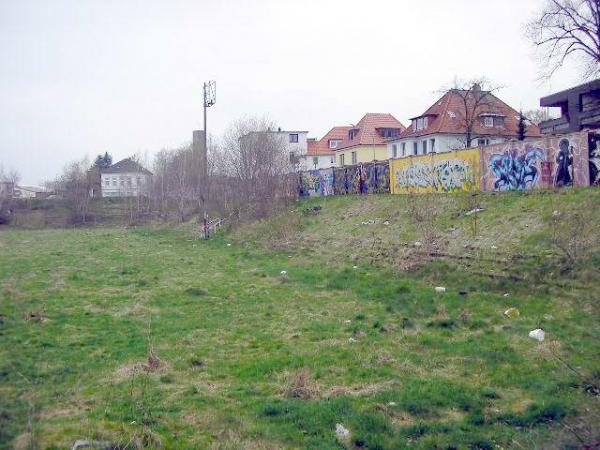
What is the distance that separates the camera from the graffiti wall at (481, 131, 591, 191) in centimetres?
1766

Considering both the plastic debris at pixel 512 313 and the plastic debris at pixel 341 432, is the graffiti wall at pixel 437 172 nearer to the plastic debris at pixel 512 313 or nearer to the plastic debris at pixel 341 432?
the plastic debris at pixel 512 313

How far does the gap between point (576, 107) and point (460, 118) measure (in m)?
14.3

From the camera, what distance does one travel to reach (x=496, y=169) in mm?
21234

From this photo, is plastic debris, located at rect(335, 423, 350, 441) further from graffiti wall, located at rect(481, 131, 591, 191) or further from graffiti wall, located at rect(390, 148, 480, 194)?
graffiti wall, located at rect(390, 148, 480, 194)

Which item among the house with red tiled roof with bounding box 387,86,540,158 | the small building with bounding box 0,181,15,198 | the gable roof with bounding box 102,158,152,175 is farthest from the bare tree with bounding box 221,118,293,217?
the gable roof with bounding box 102,158,152,175

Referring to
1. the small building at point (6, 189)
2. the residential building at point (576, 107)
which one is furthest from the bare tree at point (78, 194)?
the residential building at point (576, 107)

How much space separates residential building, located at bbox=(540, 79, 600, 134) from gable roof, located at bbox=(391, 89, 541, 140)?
834 cm

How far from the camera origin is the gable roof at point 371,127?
194 ft

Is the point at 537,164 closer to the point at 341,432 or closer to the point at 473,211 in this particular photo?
the point at 473,211

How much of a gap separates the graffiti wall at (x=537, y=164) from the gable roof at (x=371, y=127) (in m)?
37.0

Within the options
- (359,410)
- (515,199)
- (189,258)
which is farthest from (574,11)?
(359,410)

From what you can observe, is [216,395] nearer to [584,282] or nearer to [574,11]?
[584,282]

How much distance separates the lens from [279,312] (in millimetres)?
12680

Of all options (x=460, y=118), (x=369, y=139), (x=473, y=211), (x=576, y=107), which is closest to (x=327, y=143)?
(x=369, y=139)
